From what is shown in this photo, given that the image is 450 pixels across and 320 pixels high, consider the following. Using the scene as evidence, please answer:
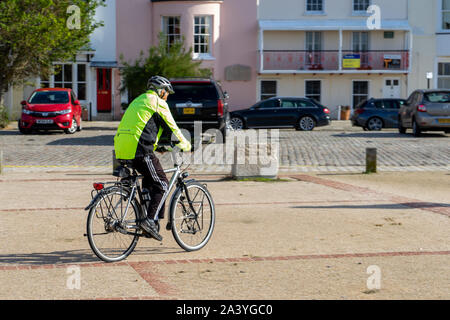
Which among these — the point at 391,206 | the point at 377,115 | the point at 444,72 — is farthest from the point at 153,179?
the point at 444,72

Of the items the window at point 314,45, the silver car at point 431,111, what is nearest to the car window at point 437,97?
the silver car at point 431,111

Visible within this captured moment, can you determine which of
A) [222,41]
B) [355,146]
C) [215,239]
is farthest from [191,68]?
[215,239]

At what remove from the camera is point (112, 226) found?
7223 mm

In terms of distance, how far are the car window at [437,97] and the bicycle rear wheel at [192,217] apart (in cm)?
1801

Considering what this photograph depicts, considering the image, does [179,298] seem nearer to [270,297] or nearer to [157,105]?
[270,297]

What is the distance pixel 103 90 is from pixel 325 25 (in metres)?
12.3

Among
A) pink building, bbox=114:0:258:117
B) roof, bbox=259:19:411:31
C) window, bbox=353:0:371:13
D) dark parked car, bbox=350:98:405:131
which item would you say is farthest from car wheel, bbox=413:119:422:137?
window, bbox=353:0:371:13

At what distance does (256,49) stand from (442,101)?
18.8 m

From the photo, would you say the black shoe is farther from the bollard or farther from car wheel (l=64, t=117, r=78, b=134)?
car wheel (l=64, t=117, r=78, b=134)

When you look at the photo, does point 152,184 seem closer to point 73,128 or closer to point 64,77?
point 73,128

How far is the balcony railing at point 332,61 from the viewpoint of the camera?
1654 inches

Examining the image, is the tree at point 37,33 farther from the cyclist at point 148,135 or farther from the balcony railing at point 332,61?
the cyclist at point 148,135

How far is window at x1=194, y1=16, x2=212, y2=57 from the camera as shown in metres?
40.8

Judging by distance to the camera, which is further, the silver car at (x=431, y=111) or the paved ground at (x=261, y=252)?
the silver car at (x=431, y=111)
